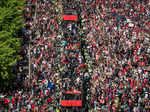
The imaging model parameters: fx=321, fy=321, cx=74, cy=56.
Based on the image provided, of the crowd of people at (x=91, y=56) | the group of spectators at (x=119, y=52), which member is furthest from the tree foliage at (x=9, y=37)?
the group of spectators at (x=119, y=52)

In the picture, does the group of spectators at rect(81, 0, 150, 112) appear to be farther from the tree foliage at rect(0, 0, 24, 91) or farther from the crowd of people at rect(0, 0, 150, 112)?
the tree foliage at rect(0, 0, 24, 91)

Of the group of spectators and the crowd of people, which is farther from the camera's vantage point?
the group of spectators

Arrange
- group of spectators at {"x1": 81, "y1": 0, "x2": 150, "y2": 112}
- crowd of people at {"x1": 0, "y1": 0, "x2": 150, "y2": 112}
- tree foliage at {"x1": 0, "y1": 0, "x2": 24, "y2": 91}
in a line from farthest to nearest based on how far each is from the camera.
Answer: group of spectators at {"x1": 81, "y1": 0, "x2": 150, "y2": 112} → crowd of people at {"x1": 0, "y1": 0, "x2": 150, "y2": 112} → tree foliage at {"x1": 0, "y1": 0, "x2": 24, "y2": 91}

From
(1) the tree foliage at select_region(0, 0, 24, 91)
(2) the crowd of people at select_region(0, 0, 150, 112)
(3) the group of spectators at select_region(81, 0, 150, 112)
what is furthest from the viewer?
(3) the group of spectators at select_region(81, 0, 150, 112)

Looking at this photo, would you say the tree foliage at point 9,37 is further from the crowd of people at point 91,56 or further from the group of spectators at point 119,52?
the group of spectators at point 119,52

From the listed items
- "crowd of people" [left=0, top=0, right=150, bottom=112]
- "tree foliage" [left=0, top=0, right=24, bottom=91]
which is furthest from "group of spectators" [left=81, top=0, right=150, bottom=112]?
"tree foliage" [left=0, top=0, right=24, bottom=91]

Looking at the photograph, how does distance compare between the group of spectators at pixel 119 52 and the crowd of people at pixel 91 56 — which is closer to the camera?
the crowd of people at pixel 91 56

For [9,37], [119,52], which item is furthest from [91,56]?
[9,37]
